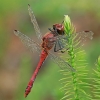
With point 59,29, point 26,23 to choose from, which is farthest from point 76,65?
point 26,23

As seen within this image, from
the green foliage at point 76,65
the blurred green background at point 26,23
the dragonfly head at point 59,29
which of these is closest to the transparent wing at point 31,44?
the dragonfly head at point 59,29

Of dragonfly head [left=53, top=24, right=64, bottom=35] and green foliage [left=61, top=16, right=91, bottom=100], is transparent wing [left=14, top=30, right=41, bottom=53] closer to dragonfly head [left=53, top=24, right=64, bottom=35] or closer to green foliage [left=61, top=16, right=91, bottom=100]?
dragonfly head [left=53, top=24, right=64, bottom=35]

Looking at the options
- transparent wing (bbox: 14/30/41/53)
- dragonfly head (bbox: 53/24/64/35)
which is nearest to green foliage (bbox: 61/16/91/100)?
dragonfly head (bbox: 53/24/64/35)

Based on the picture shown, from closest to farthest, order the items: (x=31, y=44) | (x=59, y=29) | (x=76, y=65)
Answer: (x=76, y=65) → (x=59, y=29) → (x=31, y=44)

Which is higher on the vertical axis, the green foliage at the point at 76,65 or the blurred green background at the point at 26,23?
the blurred green background at the point at 26,23

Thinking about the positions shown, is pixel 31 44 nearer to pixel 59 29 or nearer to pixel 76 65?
pixel 59 29

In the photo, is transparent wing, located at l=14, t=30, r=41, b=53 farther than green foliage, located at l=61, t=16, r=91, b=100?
Yes

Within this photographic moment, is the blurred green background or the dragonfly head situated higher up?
the blurred green background

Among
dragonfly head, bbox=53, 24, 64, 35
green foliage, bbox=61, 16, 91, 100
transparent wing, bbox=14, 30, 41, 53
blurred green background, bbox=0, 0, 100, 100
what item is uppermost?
blurred green background, bbox=0, 0, 100, 100

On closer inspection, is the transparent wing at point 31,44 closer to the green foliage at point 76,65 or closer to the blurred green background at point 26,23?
the green foliage at point 76,65

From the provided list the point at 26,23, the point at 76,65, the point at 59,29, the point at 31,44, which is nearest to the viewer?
the point at 76,65

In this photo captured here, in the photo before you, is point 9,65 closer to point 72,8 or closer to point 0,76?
point 0,76
